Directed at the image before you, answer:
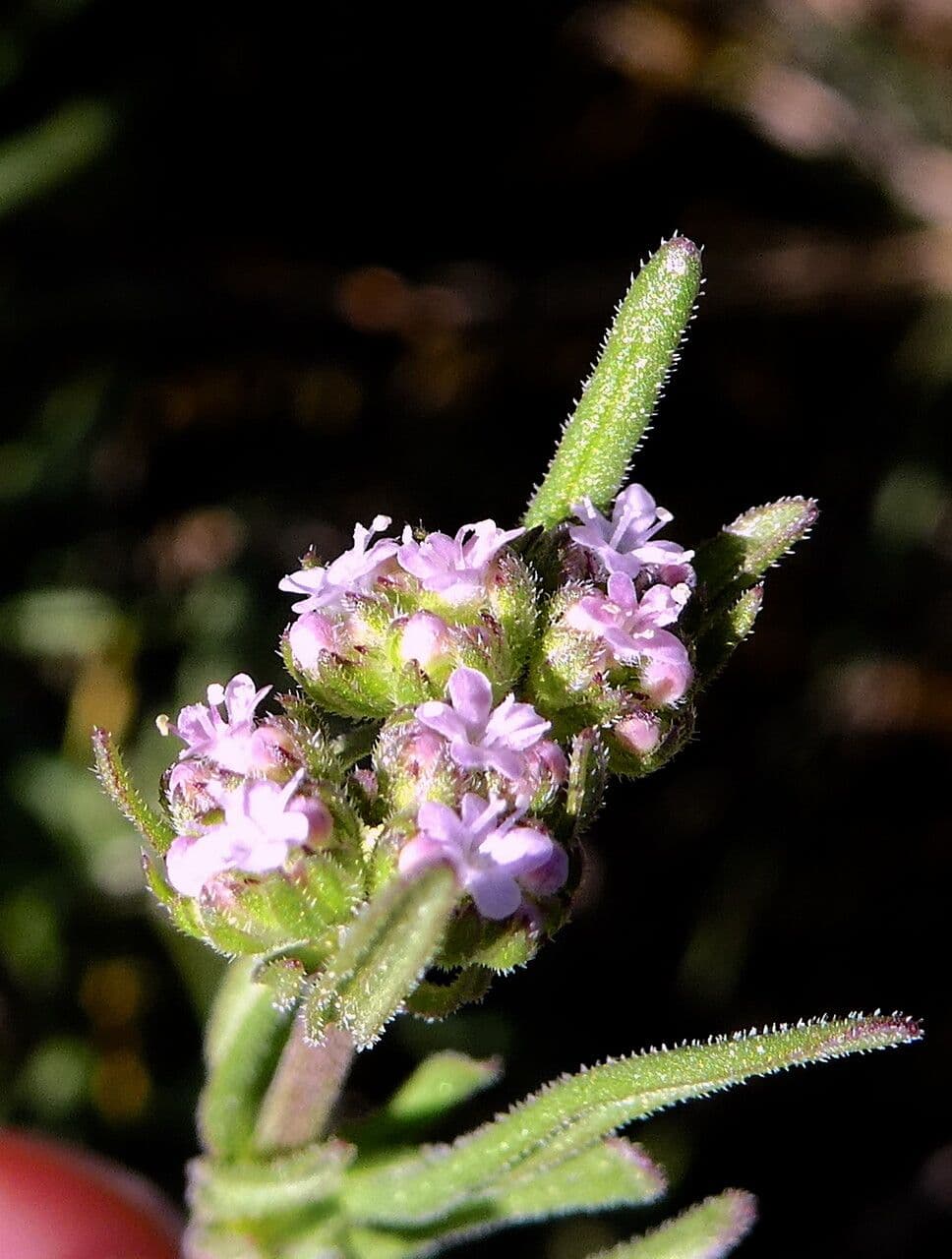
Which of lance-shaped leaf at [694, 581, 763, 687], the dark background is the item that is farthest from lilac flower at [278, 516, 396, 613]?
the dark background

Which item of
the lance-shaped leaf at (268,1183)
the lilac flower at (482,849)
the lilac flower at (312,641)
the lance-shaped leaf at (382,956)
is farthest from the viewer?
the lance-shaped leaf at (268,1183)

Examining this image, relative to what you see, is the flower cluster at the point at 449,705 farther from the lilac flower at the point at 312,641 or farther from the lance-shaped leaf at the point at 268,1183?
the lance-shaped leaf at the point at 268,1183

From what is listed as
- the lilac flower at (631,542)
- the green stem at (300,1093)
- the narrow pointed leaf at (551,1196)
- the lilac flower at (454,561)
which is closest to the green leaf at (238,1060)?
the green stem at (300,1093)

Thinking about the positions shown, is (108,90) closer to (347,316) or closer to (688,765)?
(347,316)

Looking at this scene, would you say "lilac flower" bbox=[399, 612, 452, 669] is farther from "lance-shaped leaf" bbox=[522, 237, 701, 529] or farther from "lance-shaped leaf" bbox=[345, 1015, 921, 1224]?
"lance-shaped leaf" bbox=[345, 1015, 921, 1224]

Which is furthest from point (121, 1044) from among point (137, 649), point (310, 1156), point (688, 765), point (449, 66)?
point (449, 66)

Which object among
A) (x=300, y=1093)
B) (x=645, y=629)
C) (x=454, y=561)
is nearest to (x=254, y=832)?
(x=454, y=561)
